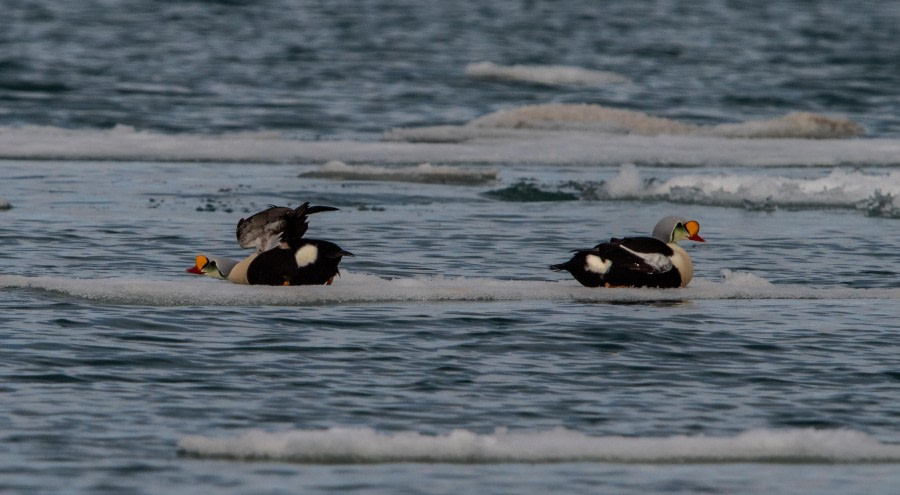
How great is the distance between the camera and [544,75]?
34.9 meters

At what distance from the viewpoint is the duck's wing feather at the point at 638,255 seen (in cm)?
1137

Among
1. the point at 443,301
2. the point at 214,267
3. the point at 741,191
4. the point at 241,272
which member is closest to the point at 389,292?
the point at 443,301

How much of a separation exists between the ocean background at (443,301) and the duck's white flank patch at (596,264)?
0.25 m

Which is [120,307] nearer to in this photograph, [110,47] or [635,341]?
[635,341]

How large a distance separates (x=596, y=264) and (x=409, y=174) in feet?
26.4

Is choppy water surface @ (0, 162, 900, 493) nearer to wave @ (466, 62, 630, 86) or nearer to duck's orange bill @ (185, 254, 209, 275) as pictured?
duck's orange bill @ (185, 254, 209, 275)

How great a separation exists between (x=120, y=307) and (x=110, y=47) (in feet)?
103

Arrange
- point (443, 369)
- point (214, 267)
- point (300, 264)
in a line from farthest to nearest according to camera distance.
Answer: point (214, 267) → point (300, 264) → point (443, 369)

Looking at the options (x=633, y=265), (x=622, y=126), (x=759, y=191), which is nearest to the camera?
(x=633, y=265)

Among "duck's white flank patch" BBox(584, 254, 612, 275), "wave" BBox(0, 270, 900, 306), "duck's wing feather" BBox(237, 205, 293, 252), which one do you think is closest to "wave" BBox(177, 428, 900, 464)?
"wave" BBox(0, 270, 900, 306)

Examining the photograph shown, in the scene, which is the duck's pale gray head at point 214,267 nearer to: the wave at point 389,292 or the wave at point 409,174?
the wave at point 389,292

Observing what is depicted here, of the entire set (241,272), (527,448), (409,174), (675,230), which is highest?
(409,174)

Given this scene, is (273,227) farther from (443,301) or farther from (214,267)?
(443,301)

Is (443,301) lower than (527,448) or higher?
higher
